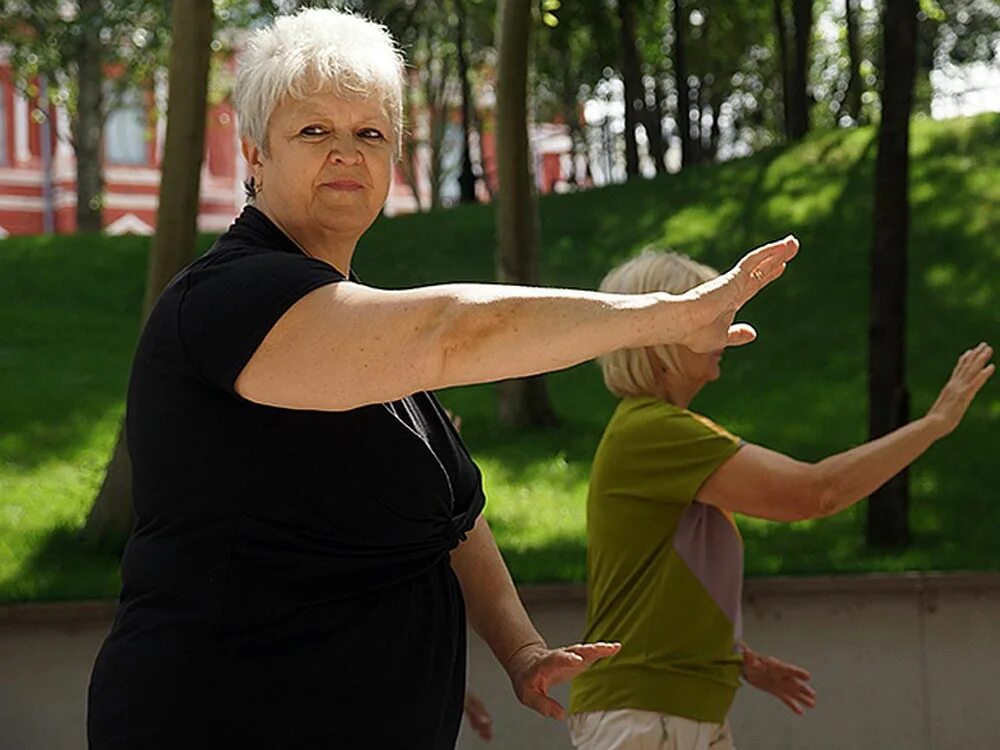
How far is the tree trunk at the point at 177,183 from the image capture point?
9.11m

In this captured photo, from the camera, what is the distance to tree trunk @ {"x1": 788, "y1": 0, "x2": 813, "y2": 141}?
2245 cm

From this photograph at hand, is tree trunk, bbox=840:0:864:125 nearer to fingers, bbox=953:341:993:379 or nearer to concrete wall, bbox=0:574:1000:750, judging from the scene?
concrete wall, bbox=0:574:1000:750

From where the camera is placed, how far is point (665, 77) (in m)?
39.1

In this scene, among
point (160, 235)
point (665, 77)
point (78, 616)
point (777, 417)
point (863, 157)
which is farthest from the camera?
point (665, 77)

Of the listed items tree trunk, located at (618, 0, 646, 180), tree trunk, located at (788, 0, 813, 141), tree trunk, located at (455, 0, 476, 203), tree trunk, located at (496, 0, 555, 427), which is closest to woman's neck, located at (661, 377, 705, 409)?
tree trunk, located at (496, 0, 555, 427)

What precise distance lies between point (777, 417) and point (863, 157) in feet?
22.3

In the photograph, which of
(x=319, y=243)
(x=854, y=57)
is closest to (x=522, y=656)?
(x=319, y=243)

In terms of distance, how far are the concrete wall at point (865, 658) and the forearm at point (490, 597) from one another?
13.0ft

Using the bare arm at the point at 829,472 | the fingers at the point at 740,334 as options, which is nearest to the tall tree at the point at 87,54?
the bare arm at the point at 829,472

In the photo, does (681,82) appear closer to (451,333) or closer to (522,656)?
(522,656)

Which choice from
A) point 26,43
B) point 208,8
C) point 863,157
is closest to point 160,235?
point 208,8

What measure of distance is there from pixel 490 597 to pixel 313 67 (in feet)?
3.31

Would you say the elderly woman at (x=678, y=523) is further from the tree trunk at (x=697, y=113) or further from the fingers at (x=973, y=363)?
the tree trunk at (x=697, y=113)

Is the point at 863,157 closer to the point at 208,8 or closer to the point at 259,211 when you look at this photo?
the point at 208,8
